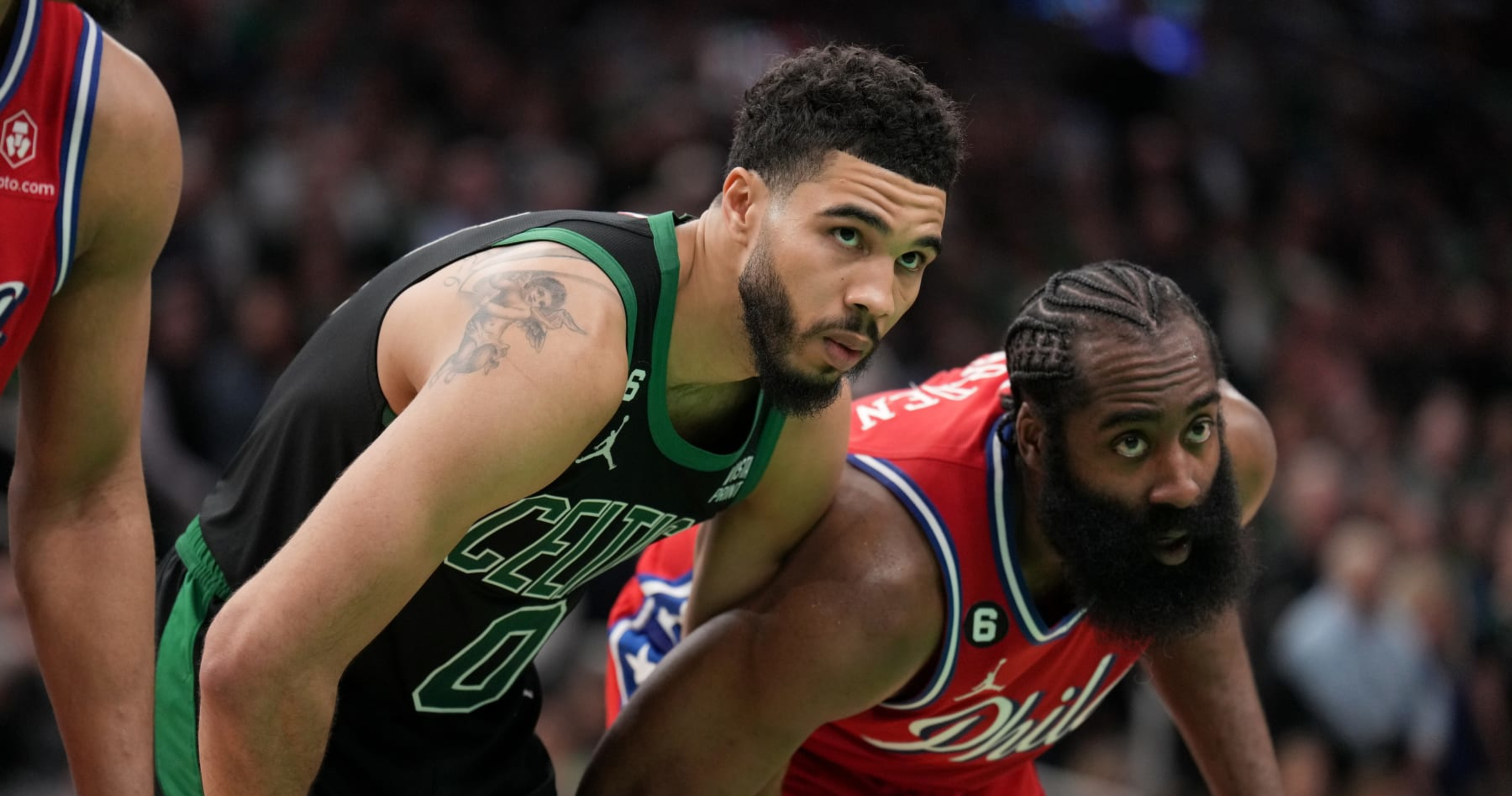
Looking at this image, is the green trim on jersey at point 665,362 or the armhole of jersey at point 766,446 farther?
the armhole of jersey at point 766,446

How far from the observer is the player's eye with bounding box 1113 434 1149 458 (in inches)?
106

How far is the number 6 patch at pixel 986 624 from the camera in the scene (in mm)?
2820

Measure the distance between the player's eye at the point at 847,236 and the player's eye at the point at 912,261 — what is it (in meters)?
0.09

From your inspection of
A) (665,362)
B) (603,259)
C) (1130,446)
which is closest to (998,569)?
(1130,446)

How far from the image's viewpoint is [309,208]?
6285 mm

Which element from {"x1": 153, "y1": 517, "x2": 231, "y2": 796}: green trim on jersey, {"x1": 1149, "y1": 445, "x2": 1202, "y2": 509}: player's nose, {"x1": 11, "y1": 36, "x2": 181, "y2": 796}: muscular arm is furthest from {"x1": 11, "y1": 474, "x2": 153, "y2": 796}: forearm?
{"x1": 1149, "y1": 445, "x2": 1202, "y2": 509}: player's nose

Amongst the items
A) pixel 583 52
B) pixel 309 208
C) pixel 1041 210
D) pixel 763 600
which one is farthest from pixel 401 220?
pixel 763 600

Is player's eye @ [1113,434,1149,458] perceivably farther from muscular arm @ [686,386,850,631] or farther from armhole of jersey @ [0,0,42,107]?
armhole of jersey @ [0,0,42,107]

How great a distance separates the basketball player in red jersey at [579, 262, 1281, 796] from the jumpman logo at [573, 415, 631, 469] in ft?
1.69

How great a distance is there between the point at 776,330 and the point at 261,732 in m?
0.89

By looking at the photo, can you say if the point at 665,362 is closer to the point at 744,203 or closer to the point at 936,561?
the point at 744,203

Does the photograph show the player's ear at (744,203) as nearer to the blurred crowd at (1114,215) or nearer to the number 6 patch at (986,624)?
the number 6 patch at (986,624)

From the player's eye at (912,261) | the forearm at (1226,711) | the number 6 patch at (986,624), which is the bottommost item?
the forearm at (1226,711)

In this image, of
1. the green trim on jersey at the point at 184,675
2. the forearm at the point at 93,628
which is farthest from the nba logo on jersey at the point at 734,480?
the forearm at the point at 93,628
